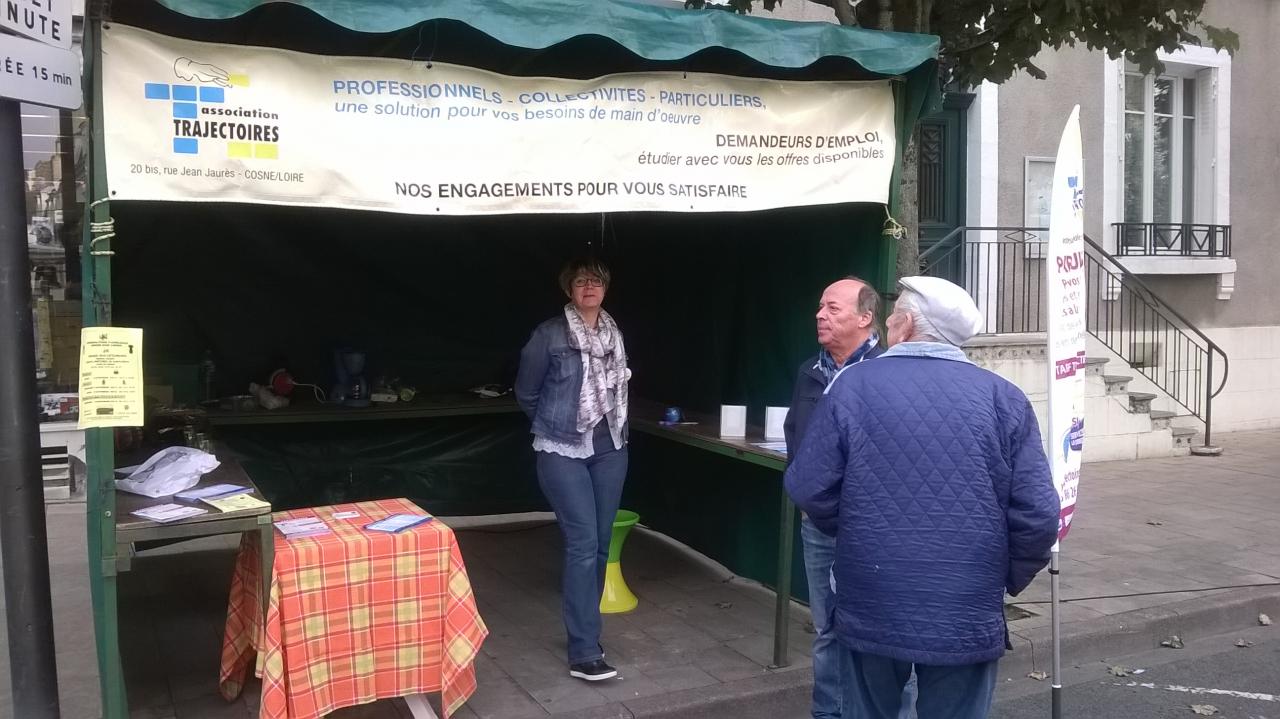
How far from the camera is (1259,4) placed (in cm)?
1200

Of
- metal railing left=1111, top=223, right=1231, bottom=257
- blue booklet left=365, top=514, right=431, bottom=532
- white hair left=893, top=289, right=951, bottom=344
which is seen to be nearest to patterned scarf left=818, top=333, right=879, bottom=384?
white hair left=893, top=289, right=951, bottom=344

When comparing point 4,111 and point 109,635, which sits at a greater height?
point 4,111

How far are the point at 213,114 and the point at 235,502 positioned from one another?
1.32 meters

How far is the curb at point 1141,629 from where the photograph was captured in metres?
5.02

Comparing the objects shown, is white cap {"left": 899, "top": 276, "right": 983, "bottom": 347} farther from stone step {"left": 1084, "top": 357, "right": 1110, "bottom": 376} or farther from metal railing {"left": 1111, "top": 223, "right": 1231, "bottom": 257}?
metal railing {"left": 1111, "top": 223, "right": 1231, "bottom": 257}

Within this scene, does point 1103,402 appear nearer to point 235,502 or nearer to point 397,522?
point 397,522

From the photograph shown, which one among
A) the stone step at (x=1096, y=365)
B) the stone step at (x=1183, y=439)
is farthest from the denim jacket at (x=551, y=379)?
the stone step at (x=1183, y=439)

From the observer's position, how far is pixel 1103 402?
985 centimetres

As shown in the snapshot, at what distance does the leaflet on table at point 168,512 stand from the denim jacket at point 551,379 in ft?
4.46

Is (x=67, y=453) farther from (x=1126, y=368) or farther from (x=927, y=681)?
(x=1126, y=368)

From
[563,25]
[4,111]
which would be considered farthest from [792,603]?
[4,111]

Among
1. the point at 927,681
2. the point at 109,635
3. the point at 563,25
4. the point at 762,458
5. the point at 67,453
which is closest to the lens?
the point at 927,681

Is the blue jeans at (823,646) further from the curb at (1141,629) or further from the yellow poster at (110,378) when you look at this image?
the yellow poster at (110,378)

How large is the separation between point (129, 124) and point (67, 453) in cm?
536
